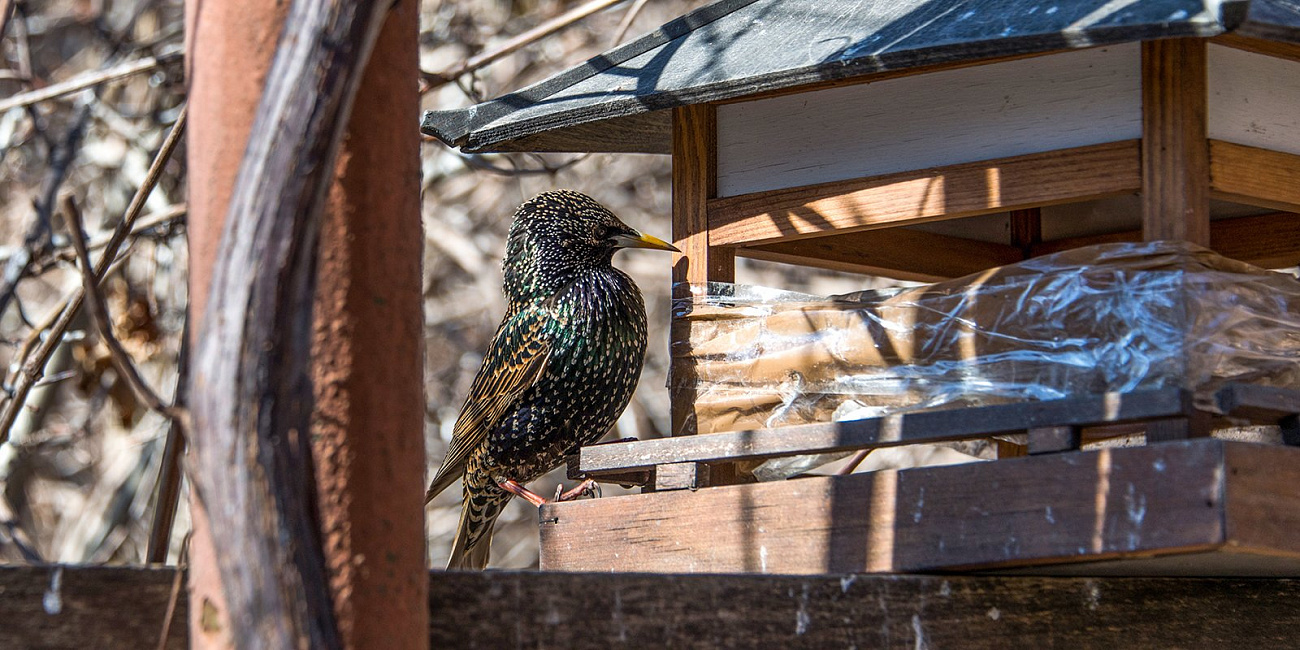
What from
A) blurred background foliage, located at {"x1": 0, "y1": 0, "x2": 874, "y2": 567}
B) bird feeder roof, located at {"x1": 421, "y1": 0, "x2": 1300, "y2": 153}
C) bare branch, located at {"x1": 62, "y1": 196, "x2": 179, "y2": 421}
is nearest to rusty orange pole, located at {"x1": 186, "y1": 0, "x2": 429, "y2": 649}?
bare branch, located at {"x1": 62, "y1": 196, "x2": 179, "y2": 421}

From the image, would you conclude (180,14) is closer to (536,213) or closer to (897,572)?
(536,213)

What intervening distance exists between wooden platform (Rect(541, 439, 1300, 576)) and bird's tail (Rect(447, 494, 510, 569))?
133 centimetres

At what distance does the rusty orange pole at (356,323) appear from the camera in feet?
4.67

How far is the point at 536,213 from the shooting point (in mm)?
3799

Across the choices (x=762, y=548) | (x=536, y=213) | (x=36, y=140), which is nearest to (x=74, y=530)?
(x=36, y=140)

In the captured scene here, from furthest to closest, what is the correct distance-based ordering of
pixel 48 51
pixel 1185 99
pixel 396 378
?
pixel 48 51
pixel 1185 99
pixel 396 378

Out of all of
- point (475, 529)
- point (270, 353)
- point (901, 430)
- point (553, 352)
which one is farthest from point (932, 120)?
point (475, 529)

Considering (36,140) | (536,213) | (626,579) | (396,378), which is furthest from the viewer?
(36,140)

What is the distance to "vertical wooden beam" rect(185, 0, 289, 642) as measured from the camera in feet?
4.76

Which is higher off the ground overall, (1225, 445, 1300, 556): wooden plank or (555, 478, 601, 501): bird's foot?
(1225, 445, 1300, 556): wooden plank

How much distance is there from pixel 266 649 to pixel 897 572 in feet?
3.77

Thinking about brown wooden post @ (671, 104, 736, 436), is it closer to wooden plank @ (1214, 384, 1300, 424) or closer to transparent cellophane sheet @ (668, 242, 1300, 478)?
transparent cellophane sheet @ (668, 242, 1300, 478)

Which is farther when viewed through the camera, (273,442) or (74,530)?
(74,530)

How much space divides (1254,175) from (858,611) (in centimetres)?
94
